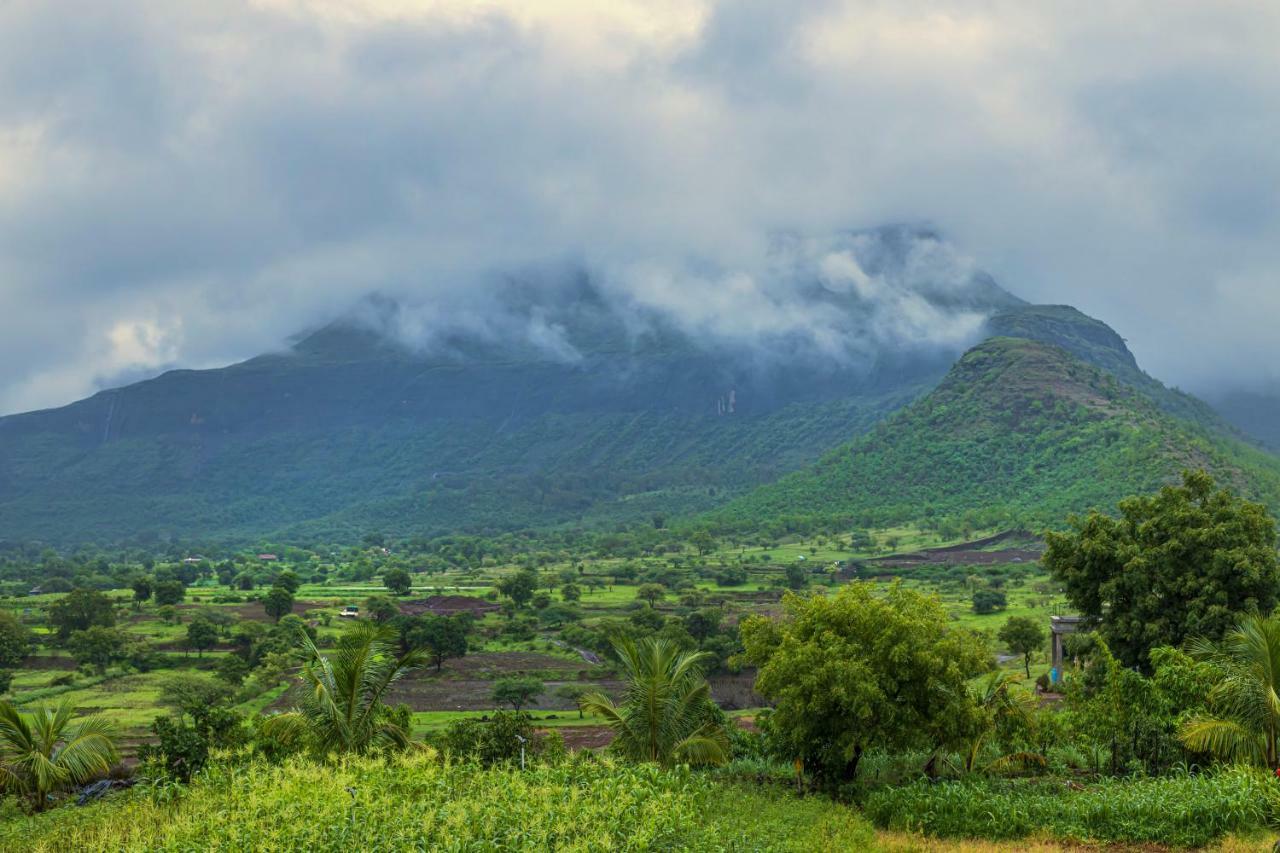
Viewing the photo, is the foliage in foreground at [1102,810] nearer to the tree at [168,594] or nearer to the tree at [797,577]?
the tree at [797,577]

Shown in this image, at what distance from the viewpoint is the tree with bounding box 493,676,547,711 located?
53.6 metres

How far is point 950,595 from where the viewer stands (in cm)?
8931

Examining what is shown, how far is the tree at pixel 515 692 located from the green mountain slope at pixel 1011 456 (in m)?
80.7

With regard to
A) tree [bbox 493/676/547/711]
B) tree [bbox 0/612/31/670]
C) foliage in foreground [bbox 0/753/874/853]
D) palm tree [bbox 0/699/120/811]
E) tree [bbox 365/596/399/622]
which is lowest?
tree [bbox 493/676/547/711]

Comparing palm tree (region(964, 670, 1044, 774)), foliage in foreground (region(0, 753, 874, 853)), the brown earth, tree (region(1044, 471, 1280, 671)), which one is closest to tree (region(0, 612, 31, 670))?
the brown earth

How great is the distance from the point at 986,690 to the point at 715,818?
37.1 ft

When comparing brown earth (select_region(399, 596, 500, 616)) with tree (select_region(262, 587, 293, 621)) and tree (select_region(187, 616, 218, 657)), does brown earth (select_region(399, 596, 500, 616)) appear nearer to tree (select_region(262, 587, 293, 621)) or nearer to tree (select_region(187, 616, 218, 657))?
tree (select_region(262, 587, 293, 621))

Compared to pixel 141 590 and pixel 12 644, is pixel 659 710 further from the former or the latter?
pixel 141 590

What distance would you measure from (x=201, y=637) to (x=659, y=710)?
55124mm

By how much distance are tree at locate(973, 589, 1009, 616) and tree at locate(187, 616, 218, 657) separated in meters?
54.6

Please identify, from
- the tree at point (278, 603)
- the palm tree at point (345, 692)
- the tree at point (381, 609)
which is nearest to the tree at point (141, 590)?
the tree at point (278, 603)

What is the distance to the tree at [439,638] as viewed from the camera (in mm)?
64625

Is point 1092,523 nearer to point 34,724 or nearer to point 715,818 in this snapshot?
point 715,818

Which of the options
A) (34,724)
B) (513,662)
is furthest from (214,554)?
(34,724)
